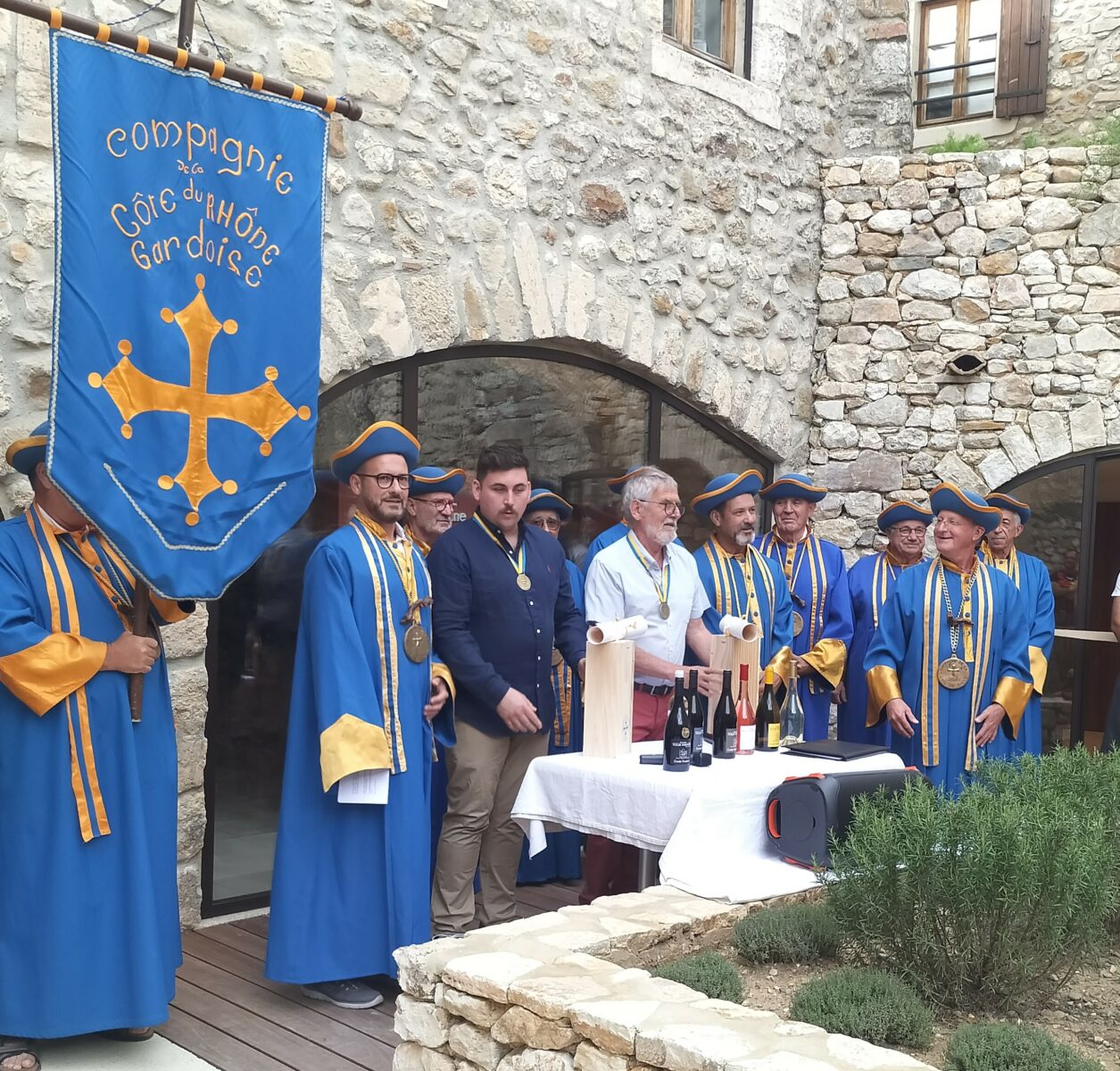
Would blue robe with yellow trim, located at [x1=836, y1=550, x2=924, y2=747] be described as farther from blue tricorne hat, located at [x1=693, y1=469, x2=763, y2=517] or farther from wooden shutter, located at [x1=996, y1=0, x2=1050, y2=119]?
wooden shutter, located at [x1=996, y1=0, x2=1050, y2=119]

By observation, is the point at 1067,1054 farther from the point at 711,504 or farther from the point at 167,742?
the point at 711,504

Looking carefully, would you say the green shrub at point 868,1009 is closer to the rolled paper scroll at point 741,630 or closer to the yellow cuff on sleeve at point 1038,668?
the rolled paper scroll at point 741,630

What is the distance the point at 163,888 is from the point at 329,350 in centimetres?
228

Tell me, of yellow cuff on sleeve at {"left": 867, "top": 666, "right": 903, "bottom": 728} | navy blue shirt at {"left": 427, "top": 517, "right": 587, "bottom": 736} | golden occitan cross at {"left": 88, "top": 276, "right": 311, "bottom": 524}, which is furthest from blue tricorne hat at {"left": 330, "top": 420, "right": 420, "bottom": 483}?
yellow cuff on sleeve at {"left": 867, "top": 666, "right": 903, "bottom": 728}

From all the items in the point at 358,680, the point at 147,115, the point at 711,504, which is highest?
the point at 147,115

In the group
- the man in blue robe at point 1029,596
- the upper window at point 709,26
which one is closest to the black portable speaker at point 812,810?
the man in blue robe at point 1029,596

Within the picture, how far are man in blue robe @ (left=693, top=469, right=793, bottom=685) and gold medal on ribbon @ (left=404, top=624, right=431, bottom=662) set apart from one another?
176cm

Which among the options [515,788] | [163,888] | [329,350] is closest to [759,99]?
[329,350]

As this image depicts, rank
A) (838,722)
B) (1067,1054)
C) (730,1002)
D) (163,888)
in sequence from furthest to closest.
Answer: (838,722) → (163,888) → (730,1002) → (1067,1054)

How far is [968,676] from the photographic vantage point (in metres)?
5.65

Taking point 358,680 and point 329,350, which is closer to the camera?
point 358,680

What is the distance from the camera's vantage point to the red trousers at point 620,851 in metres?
4.94

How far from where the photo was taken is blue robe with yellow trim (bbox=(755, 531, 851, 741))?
6480 mm

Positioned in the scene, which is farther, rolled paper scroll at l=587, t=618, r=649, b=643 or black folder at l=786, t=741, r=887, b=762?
black folder at l=786, t=741, r=887, b=762
